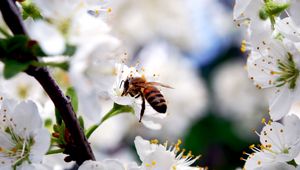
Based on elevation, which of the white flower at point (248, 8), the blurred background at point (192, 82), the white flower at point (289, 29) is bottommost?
the blurred background at point (192, 82)

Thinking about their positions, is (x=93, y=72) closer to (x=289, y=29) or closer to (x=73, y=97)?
(x=73, y=97)

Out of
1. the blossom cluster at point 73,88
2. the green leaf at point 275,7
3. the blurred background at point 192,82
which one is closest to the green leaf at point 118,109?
the blossom cluster at point 73,88

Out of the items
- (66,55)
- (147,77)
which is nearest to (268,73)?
(147,77)

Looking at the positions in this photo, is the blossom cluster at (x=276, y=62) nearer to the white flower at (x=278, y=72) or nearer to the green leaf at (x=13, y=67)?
the white flower at (x=278, y=72)

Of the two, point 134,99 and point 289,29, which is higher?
point 289,29

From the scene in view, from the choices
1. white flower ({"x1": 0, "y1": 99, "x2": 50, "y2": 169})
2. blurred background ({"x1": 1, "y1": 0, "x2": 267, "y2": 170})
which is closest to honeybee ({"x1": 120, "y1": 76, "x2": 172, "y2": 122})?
white flower ({"x1": 0, "y1": 99, "x2": 50, "y2": 169})

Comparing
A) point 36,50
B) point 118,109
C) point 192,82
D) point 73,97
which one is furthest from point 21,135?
point 192,82
